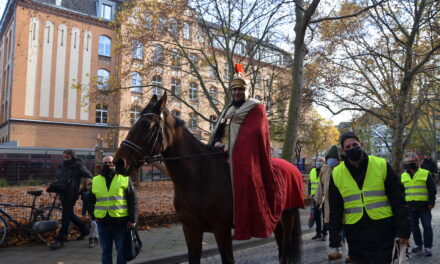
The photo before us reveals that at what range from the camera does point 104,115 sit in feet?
115

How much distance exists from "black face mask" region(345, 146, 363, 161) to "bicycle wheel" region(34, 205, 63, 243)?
6.95 metres

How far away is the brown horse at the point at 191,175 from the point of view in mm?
3709

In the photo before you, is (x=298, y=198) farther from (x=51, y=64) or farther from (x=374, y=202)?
(x=51, y=64)

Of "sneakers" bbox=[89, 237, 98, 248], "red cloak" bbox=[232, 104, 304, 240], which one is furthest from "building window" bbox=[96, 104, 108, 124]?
"red cloak" bbox=[232, 104, 304, 240]

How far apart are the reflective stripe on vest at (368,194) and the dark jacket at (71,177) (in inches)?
238

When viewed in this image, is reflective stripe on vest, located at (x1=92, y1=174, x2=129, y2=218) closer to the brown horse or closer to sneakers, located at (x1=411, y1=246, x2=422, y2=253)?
the brown horse

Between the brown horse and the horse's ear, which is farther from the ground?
the horse's ear

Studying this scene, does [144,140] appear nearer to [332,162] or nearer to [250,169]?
[250,169]

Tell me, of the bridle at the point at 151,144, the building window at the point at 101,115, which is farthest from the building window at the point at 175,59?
the building window at the point at 101,115

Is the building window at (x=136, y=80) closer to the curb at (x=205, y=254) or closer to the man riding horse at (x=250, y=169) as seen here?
the curb at (x=205, y=254)

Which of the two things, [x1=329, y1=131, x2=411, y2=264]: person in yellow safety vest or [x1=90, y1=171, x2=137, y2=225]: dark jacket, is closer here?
[x1=329, y1=131, x2=411, y2=264]: person in yellow safety vest

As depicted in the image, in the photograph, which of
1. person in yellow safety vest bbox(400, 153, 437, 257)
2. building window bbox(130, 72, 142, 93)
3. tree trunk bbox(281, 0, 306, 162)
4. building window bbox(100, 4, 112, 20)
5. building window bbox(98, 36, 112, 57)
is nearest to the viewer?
person in yellow safety vest bbox(400, 153, 437, 257)

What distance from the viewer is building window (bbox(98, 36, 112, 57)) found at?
34406mm

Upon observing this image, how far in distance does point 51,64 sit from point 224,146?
32.0 meters
